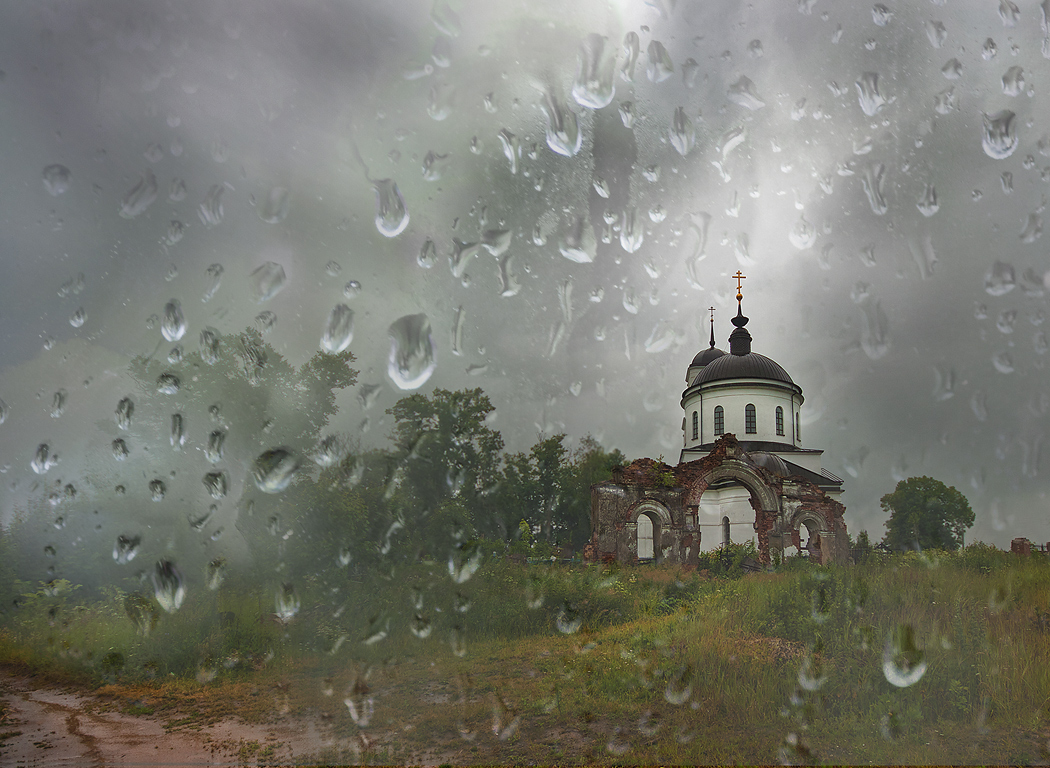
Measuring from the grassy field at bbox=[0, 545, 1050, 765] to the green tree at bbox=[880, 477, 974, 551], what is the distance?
70.8ft

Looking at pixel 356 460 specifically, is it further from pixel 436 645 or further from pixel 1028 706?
pixel 1028 706

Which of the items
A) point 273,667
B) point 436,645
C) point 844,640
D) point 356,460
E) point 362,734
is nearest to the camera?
point 362,734

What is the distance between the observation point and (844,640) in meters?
8.06

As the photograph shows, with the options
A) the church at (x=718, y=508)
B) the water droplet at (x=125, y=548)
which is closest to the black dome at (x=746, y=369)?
the church at (x=718, y=508)

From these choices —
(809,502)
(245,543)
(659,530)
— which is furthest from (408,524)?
(809,502)

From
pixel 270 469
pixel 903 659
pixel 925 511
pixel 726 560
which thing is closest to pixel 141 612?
pixel 270 469

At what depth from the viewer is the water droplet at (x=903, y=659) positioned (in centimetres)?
699

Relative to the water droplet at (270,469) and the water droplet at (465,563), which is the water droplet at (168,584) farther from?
the water droplet at (465,563)

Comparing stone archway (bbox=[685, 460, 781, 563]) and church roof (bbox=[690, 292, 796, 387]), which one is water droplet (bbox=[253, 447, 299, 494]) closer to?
stone archway (bbox=[685, 460, 781, 563])

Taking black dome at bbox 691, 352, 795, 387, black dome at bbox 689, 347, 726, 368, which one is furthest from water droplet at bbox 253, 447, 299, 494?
black dome at bbox 689, 347, 726, 368

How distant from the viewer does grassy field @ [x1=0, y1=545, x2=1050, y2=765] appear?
6320mm

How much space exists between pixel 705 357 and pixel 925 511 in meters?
19.4

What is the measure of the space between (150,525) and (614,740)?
43.3ft

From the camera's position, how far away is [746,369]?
3766cm
